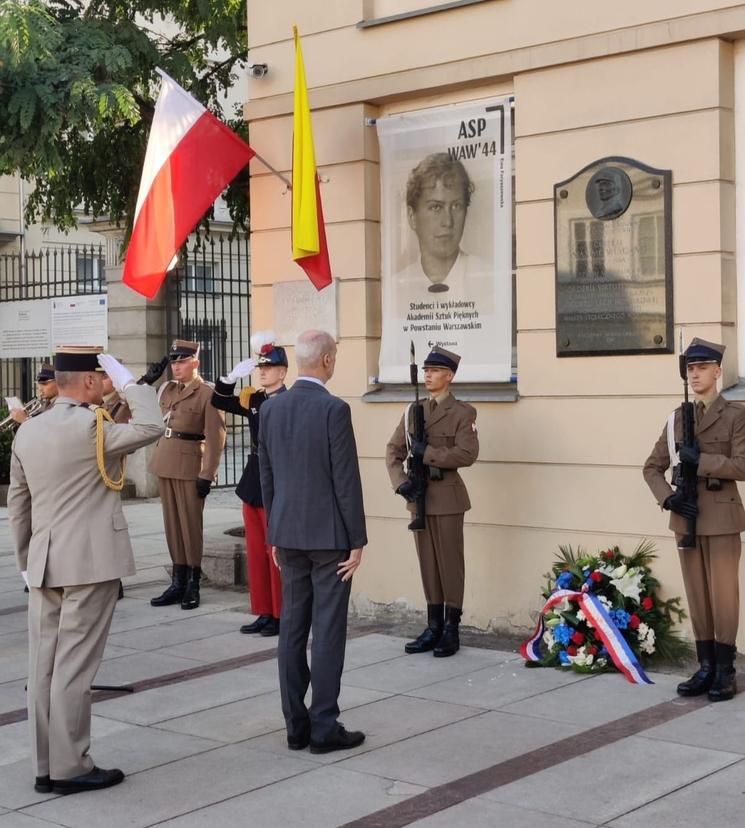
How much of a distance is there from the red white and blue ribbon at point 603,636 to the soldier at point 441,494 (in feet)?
1.87

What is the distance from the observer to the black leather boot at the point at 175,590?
1002 cm

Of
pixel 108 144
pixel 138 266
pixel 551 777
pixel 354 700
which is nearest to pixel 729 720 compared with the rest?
pixel 551 777

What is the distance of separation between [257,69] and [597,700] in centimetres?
541

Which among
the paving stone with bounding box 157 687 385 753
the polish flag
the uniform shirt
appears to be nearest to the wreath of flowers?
the paving stone with bounding box 157 687 385 753

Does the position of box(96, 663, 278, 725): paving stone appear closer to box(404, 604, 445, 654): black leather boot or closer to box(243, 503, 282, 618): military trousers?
box(404, 604, 445, 654): black leather boot

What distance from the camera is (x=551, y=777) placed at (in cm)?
560

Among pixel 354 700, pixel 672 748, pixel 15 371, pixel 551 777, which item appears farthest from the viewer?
pixel 15 371

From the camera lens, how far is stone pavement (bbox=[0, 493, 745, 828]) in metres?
5.24

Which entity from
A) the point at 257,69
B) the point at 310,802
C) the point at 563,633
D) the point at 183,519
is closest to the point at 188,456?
the point at 183,519

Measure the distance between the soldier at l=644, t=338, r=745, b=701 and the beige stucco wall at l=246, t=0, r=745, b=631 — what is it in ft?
2.32

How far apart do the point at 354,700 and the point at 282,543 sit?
131 cm

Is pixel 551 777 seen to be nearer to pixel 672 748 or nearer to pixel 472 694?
pixel 672 748

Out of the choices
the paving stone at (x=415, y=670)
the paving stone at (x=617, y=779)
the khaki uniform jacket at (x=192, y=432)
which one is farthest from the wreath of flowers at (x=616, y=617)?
the khaki uniform jacket at (x=192, y=432)

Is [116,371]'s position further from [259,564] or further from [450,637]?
[259,564]
